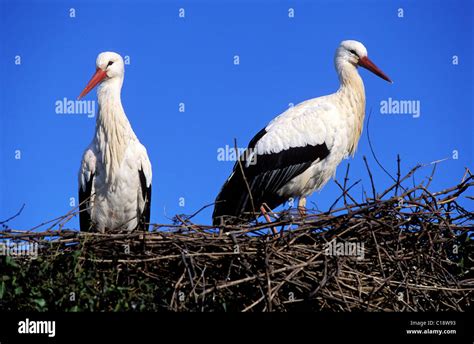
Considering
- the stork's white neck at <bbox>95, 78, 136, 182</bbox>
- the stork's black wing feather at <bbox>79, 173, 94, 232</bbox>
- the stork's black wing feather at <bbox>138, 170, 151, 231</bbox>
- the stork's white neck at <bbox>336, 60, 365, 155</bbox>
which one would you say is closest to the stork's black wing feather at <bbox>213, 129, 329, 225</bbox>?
the stork's white neck at <bbox>336, 60, 365, 155</bbox>

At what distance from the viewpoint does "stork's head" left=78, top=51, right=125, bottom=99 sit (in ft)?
21.9

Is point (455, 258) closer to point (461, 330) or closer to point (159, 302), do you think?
point (461, 330)

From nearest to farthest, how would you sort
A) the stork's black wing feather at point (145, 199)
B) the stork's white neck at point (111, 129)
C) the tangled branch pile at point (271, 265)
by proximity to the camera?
the tangled branch pile at point (271, 265) → the stork's white neck at point (111, 129) → the stork's black wing feather at point (145, 199)

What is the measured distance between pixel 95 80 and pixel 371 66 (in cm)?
241

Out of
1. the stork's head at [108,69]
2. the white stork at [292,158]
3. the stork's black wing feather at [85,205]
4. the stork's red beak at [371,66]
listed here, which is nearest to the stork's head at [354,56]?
the stork's red beak at [371,66]

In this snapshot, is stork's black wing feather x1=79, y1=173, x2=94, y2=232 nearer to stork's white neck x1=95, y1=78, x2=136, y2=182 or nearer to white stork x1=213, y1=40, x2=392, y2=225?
stork's white neck x1=95, y1=78, x2=136, y2=182

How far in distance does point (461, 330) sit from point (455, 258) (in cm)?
86

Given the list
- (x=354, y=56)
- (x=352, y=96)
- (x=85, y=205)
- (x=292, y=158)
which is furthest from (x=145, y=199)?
(x=354, y=56)

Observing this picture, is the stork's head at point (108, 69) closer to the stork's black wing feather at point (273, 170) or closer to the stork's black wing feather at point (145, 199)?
the stork's black wing feather at point (145, 199)

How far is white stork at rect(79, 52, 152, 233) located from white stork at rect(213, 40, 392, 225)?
0.65 m

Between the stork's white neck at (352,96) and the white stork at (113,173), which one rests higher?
the stork's white neck at (352,96)

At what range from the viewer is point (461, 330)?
4453 mm

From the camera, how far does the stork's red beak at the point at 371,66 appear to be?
23.3 feet

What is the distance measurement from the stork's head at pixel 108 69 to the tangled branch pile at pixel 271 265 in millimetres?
1953
